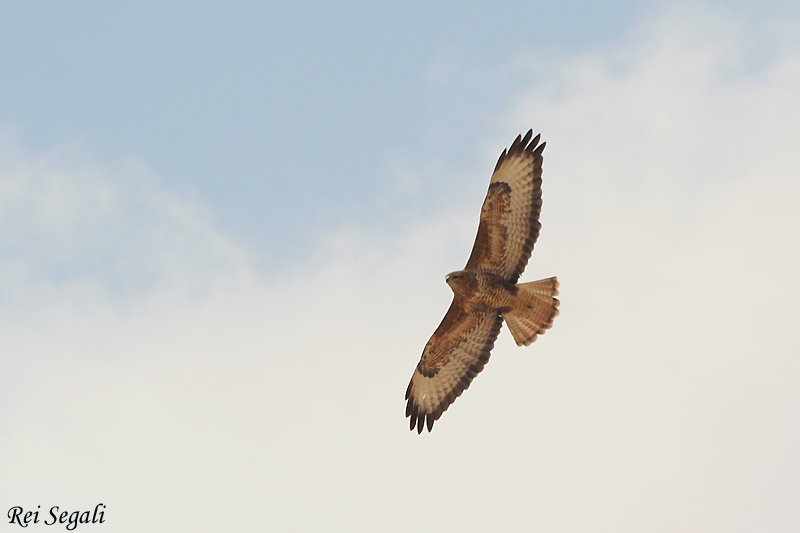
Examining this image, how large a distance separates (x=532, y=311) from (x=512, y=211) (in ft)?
4.36

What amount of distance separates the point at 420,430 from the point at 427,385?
0.63m

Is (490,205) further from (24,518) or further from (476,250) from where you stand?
(24,518)

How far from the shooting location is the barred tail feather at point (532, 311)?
43.9 feet

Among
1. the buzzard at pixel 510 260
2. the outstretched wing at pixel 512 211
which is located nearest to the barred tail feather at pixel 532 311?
the buzzard at pixel 510 260

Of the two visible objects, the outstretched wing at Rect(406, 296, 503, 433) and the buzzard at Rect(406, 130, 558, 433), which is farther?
the outstretched wing at Rect(406, 296, 503, 433)

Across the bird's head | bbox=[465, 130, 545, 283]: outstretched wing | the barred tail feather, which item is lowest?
the barred tail feather

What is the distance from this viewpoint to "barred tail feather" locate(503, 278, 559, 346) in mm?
13383

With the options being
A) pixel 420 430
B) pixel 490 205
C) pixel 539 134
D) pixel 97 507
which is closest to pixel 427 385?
pixel 420 430

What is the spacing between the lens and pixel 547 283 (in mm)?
13375

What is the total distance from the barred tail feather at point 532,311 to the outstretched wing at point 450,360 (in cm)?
36

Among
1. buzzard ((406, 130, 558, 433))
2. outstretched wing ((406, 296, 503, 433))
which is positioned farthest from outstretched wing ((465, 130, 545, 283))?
outstretched wing ((406, 296, 503, 433))

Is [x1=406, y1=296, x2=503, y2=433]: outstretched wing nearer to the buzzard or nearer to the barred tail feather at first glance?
the buzzard

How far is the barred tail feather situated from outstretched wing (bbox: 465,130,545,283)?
0.88ft

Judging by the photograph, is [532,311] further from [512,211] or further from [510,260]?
[512,211]
